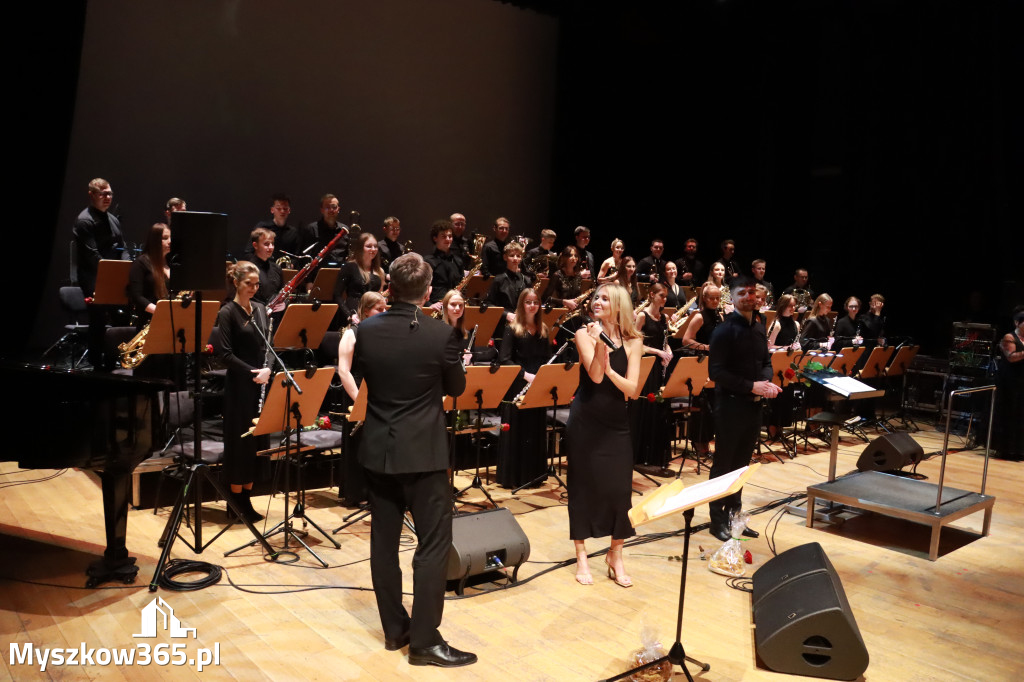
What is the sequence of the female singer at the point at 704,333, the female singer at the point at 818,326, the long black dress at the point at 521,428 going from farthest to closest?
the female singer at the point at 818,326 → the female singer at the point at 704,333 → the long black dress at the point at 521,428

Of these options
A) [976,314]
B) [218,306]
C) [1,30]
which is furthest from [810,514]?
[1,30]

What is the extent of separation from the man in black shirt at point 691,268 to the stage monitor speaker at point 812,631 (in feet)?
28.3

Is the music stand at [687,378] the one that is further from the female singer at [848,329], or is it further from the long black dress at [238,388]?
the female singer at [848,329]

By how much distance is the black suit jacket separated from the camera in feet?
11.9

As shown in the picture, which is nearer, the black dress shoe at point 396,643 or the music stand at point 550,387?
the black dress shoe at point 396,643

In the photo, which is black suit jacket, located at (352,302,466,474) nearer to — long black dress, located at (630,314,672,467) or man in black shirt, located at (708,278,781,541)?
man in black shirt, located at (708,278,781,541)

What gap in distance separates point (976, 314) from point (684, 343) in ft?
20.5

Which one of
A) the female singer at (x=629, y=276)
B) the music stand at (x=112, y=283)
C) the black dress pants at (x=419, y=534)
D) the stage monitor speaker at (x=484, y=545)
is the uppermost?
the female singer at (x=629, y=276)

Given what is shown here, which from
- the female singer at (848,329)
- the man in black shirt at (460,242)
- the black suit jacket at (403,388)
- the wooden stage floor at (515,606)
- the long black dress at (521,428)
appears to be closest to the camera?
the black suit jacket at (403,388)

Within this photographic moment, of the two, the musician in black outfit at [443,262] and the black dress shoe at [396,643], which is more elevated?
the musician in black outfit at [443,262]

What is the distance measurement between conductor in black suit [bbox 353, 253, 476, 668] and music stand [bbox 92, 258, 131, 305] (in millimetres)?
3997

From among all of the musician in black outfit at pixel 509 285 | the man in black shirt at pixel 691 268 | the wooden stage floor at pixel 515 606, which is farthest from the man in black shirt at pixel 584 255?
the wooden stage floor at pixel 515 606

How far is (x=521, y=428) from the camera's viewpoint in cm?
696

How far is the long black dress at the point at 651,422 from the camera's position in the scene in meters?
7.62
